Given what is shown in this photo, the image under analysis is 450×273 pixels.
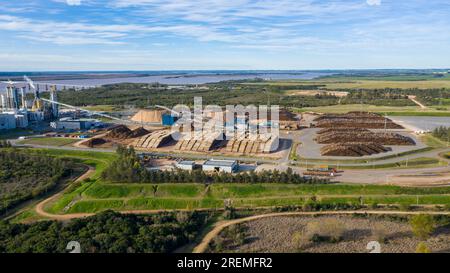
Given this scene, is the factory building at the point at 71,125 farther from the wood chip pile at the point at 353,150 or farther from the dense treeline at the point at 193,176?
the wood chip pile at the point at 353,150

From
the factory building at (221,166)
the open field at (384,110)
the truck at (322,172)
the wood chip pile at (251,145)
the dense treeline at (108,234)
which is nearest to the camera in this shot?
the dense treeline at (108,234)

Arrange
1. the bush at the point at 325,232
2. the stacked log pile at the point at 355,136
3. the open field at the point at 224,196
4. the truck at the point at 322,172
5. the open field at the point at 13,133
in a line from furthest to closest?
1. the open field at the point at 13,133
2. the stacked log pile at the point at 355,136
3. the truck at the point at 322,172
4. the open field at the point at 224,196
5. the bush at the point at 325,232

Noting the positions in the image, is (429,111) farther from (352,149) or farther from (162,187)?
(162,187)

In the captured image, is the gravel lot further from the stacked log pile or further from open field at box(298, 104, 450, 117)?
open field at box(298, 104, 450, 117)

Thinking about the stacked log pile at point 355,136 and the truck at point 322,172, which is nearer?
the truck at point 322,172

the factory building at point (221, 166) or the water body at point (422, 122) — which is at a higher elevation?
the water body at point (422, 122)

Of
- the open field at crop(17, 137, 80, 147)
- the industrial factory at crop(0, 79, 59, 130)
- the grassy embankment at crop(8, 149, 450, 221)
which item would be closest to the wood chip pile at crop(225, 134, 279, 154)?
the grassy embankment at crop(8, 149, 450, 221)

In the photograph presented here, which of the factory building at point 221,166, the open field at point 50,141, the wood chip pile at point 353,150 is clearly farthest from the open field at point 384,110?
the open field at point 50,141

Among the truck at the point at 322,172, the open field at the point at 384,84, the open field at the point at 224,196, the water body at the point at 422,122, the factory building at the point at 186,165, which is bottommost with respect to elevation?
the open field at the point at 224,196
